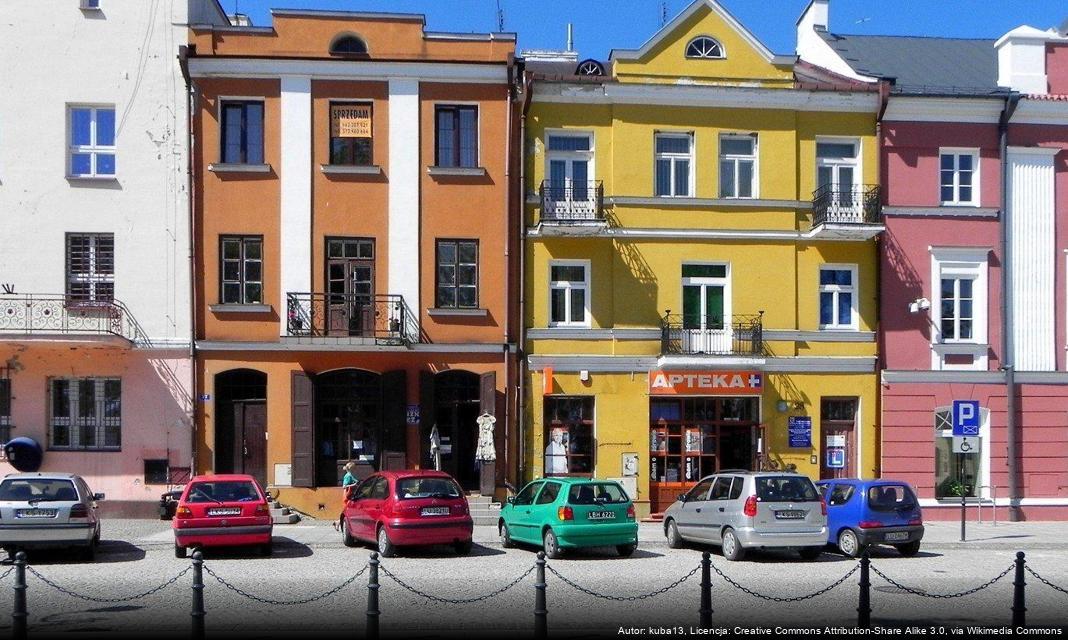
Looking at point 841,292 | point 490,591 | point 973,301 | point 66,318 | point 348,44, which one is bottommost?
point 490,591

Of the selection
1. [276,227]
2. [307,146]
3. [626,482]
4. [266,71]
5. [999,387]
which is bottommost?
[626,482]

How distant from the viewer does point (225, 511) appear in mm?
19312

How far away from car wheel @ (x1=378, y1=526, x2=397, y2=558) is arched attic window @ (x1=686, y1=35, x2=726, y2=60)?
14266 millimetres

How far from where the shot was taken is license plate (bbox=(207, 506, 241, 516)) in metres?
19.3

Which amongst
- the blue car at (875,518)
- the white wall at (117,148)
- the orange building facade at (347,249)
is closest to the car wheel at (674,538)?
the blue car at (875,518)

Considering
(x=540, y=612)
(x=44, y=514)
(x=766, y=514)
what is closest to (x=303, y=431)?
(x=44, y=514)

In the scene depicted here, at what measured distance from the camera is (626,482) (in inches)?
1057

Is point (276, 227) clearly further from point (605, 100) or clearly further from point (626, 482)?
point (626, 482)

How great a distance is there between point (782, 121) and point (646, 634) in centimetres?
1787

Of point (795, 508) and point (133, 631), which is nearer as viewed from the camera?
point (133, 631)

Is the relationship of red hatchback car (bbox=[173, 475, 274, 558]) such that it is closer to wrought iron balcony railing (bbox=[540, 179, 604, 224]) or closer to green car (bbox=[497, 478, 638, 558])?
green car (bbox=[497, 478, 638, 558])

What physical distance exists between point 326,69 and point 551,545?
13.0 meters

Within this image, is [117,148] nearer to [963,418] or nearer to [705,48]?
[705,48]

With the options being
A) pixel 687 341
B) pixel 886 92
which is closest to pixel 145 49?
pixel 687 341
